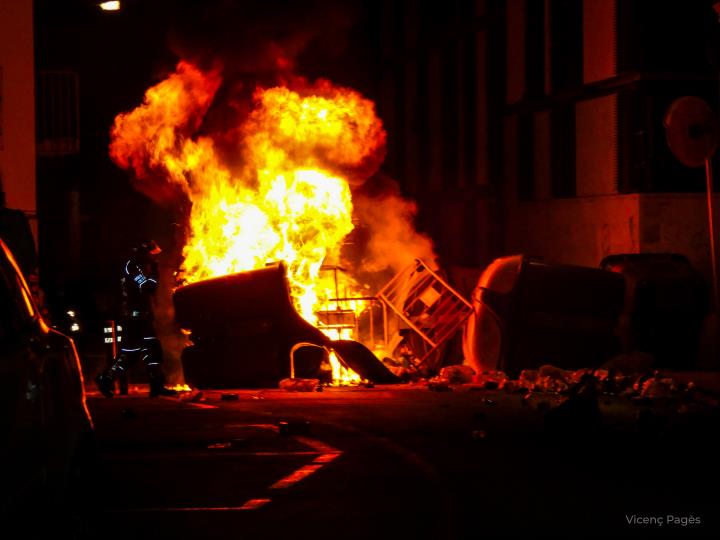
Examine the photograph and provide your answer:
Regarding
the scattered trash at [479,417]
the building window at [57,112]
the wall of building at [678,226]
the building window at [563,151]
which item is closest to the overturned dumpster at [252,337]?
the scattered trash at [479,417]

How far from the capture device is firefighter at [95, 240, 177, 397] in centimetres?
1530

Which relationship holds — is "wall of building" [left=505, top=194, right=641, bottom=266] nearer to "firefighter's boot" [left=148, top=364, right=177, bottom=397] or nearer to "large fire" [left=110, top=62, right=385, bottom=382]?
"large fire" [left=110, top=62, right=385, bottom=382]

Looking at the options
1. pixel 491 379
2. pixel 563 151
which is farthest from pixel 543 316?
pixel 563 151

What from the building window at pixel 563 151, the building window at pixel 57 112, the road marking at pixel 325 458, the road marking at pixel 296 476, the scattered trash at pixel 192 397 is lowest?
the road marking at pixel 296 476

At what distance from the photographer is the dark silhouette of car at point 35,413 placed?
4750 mm

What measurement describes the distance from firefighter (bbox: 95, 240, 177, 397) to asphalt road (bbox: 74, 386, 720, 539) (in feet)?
5.33

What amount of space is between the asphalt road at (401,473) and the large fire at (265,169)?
5547 mm

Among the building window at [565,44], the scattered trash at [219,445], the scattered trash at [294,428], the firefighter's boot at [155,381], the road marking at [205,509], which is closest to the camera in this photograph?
the road marking at [205,509]

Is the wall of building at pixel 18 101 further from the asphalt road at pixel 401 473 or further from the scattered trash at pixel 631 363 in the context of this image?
the scattered trash at pixel 631 363

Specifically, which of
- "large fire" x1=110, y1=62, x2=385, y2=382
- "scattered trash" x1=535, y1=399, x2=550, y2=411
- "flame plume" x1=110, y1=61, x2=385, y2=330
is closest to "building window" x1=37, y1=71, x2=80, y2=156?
"flame plume" x1=110, y1=61, x2=385, y2=330

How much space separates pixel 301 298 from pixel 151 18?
11.1m

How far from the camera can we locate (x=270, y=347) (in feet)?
53.5

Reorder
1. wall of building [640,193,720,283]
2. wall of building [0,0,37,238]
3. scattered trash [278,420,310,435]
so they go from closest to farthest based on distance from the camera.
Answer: scattered trash [278,420,310,435]
wall of building [0,0,37,238]
wall of building [640,193,720,283]

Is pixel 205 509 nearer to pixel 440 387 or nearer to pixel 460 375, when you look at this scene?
pixel 440 387
